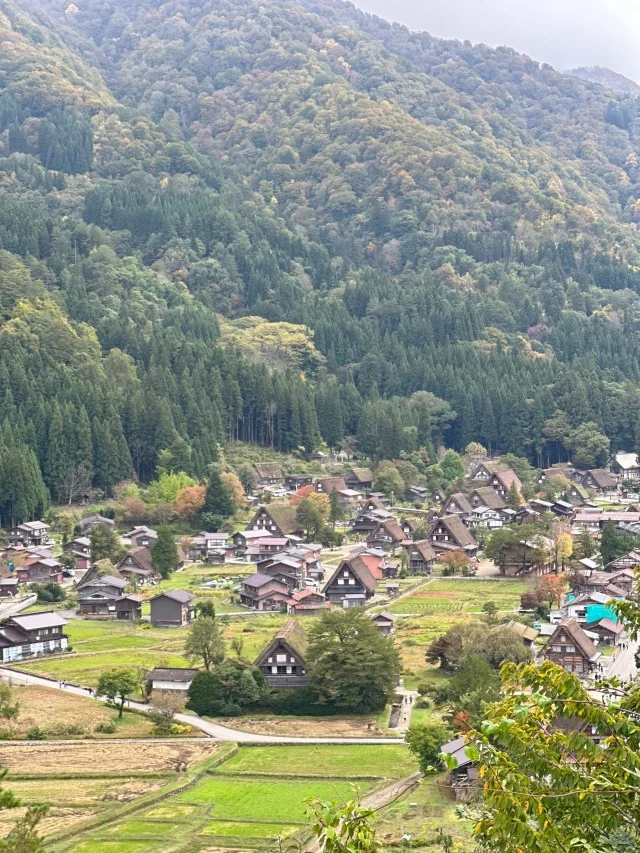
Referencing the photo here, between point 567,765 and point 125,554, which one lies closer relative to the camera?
point 567,765

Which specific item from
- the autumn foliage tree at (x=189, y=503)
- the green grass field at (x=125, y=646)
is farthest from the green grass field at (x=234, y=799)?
the autumn foliage tree at (x=189, y=503)

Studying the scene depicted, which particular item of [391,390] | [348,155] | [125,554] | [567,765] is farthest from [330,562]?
[348,155]

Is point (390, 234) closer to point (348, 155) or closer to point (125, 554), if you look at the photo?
point (348, 155)

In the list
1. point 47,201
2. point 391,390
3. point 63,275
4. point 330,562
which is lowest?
point 330,562

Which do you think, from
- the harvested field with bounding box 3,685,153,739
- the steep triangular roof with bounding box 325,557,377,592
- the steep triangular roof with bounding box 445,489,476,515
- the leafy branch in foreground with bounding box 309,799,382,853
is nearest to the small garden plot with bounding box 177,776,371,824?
the harvested field with bounding box 3,685,153,739

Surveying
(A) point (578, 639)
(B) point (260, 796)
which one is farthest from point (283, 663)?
(B) point (260, 796)

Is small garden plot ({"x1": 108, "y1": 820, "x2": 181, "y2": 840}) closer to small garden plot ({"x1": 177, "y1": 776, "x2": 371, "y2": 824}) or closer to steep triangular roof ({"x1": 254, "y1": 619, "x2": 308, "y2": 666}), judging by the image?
small garden plot ({"x1": 177, "y1": 776, "x2": 371, "y2": 824})

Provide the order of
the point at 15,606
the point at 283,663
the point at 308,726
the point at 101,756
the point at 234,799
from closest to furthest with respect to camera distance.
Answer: the point at 234,799 → the point at 101,756 → the point at 308,726 → the point at 283,663 → the point at 15,606

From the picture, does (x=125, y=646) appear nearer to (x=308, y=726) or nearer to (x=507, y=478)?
(x=308, y=726)
